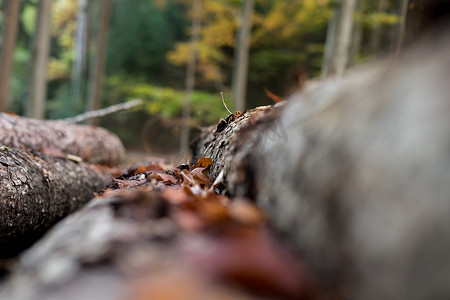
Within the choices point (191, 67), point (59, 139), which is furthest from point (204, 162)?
point (191, 67)

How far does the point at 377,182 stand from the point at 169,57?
16.4m

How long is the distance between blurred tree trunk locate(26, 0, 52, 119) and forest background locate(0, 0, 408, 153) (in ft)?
17.3

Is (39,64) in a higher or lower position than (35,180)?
higher

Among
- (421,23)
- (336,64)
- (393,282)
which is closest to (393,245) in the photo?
(393,282)

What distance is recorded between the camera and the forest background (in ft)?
46.9

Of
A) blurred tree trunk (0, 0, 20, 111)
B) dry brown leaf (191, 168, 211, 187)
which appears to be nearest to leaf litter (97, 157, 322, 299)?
dry brown leaf (191, 168, 211, 187)

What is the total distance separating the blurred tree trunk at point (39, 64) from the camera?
7.92 m

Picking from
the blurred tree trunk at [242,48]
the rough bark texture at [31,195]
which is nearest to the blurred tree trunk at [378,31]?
the blurred tree trunk at [242,48]

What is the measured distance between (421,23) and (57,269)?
36.2 inches

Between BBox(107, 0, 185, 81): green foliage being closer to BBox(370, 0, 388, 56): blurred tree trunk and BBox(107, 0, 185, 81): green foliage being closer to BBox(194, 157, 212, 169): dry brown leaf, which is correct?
BBox(370, 0, 388, 56): blurred tree trunk

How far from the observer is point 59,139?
350cm

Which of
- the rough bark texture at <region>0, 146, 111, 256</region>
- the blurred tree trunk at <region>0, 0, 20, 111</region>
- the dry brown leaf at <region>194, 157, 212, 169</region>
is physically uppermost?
the blurred tree trunk at <region>0, 0, 20, 111</region>

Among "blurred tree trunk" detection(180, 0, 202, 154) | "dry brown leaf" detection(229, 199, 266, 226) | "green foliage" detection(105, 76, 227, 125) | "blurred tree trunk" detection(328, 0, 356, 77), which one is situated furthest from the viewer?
"blurred tree trunk" detection(180, 0, 202, 154)

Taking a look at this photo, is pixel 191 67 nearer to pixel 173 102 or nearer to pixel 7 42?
pixel 173 102
